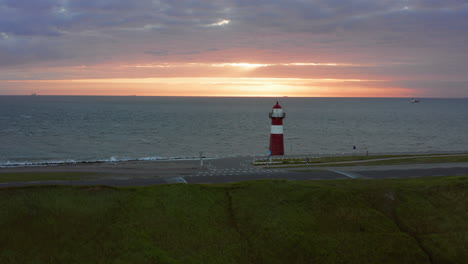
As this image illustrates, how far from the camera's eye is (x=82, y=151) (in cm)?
6425

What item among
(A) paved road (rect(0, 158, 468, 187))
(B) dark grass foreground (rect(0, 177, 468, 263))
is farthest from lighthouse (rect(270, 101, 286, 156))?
(B) dark grass foreground (rect(0, 177, 468, 263))

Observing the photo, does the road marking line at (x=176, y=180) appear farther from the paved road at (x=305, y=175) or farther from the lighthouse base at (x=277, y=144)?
the lighthouse base at (x=277, y=144)

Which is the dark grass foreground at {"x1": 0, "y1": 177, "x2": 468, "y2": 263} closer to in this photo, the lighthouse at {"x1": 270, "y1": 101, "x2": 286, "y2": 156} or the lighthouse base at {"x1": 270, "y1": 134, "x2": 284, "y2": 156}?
the lighthouse at {"x1": 270, "y1": 101, "x2": 286, "y2": 156}

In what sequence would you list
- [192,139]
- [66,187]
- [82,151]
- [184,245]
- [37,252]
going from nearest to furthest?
[37,252] < [184,245] < [66,187] < [82,151] < [192,139]

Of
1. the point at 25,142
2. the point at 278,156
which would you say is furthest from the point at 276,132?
the point at 25,142

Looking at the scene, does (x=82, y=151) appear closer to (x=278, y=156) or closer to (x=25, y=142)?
(x=25, y=142)

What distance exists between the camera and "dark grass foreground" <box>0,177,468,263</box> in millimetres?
14586

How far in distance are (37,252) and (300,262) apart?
32.8 feet

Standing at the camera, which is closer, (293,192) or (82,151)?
(293,192)

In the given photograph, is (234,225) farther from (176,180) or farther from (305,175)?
(305,175)

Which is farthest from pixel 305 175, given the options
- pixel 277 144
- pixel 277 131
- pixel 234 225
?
pixel 277 144

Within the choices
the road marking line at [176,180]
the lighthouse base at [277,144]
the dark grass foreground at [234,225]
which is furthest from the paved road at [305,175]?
the lighthouse base at [277,144]

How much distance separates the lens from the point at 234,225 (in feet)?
55.2

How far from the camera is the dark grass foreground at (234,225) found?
47.9 ft
